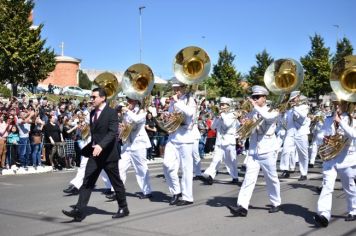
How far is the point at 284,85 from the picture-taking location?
8.56 meters

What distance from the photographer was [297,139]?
1220 centimetres

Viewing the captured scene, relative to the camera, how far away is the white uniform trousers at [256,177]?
7641mm

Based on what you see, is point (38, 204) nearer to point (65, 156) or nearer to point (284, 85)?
point (284, 85)

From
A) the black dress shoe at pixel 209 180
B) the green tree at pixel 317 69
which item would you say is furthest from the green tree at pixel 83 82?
the black dress shoe at pixel 209 180

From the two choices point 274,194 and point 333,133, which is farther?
point 274,194

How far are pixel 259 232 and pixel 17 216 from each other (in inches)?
150

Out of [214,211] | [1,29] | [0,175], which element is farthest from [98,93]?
[1,29]

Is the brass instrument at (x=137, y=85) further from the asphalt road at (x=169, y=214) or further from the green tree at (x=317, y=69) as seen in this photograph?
the green tree at (x=317, y=69)

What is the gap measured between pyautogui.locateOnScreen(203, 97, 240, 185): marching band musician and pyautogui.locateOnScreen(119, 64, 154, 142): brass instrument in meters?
2.62

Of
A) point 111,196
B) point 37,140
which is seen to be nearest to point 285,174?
point 111,196

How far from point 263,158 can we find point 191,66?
2436mm

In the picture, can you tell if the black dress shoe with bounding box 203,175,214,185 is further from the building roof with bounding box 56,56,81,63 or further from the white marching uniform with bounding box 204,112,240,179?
the building roof with bounding box 56,56,81,63

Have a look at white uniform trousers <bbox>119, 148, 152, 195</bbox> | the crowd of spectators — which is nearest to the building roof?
the crowd of spectators

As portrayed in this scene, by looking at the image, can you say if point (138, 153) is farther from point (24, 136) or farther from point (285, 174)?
point (24, 136)
